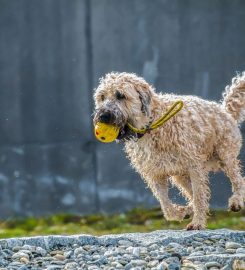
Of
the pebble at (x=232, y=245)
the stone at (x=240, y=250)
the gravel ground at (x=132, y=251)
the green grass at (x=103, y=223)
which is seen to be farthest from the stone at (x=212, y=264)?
the green grass at (x=103, y=223)

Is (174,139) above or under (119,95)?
under

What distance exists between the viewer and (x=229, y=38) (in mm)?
12391

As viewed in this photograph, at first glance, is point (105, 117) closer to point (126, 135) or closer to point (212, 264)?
point (126, 135)

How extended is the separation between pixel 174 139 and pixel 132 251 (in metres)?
1.31

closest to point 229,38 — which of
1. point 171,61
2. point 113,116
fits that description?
point 171,61

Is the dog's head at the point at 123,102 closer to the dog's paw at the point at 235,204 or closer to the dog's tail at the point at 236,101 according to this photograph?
the dog's paw at the point at 235,204

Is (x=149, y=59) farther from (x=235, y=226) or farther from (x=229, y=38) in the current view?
(x=235, y=226)

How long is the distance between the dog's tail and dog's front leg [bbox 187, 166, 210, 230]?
1079 millimetres

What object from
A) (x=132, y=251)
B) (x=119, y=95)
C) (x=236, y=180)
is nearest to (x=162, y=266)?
(x=132, y=251)

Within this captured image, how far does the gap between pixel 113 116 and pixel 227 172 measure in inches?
66.8

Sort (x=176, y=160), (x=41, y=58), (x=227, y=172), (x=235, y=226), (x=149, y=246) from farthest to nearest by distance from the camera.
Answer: (x=41, y=58) → (x=235, y=226) → (x=227, y=172) → (x=176, y=160) → (x=149, y=246)

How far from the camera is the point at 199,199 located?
923cm

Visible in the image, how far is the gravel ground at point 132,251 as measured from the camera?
7598 mm

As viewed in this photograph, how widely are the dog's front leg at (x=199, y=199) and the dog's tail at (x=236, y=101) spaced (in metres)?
1.08
